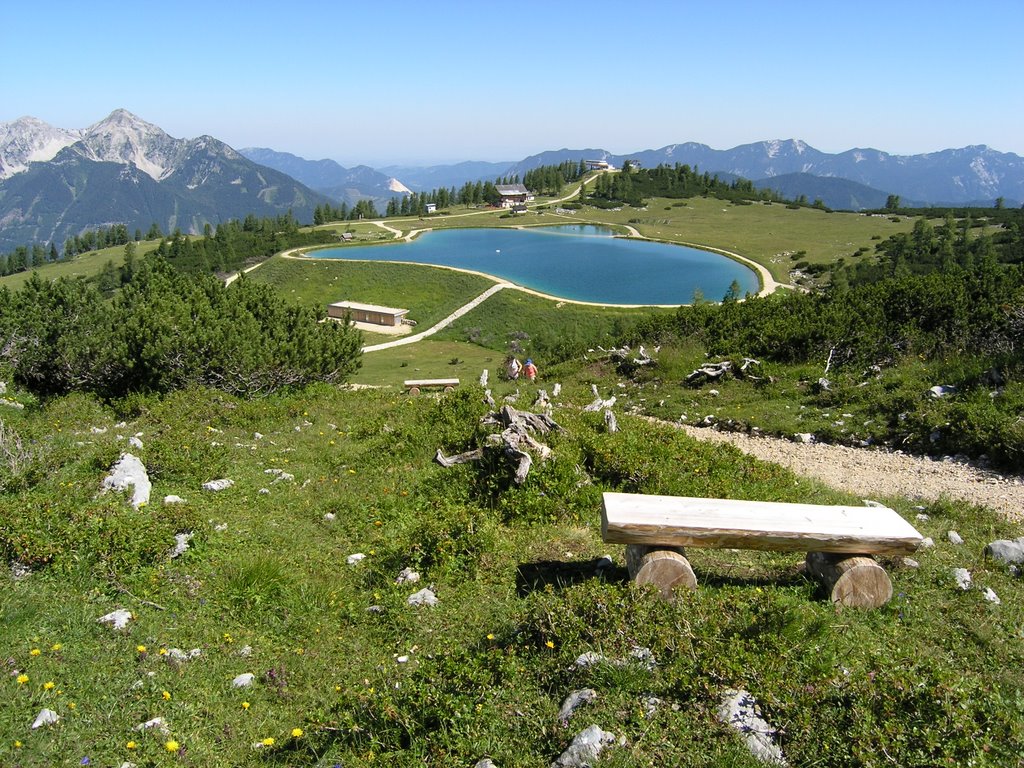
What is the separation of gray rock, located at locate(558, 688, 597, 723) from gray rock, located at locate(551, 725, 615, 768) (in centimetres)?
27

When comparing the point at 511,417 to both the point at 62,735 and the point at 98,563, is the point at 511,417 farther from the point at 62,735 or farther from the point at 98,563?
the point at 62,735

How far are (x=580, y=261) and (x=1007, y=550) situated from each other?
87228mm

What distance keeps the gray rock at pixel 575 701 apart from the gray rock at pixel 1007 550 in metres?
5.45

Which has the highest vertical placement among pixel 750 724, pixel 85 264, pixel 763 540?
pixel 763 540

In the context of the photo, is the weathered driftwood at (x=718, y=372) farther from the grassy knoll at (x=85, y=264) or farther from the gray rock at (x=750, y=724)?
the grassy knoll at (x=85, y=264)

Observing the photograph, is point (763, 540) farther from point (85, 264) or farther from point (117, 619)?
point (85, 264)

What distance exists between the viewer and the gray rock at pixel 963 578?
253 inches

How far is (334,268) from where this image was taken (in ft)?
287

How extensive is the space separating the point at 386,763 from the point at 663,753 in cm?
193

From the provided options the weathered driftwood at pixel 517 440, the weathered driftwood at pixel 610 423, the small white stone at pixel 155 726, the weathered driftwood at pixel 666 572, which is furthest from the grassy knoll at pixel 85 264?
the weathered driftwood at pixel 666 572

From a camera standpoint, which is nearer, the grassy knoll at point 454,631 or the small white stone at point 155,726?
the grassy knoll at point 454,631

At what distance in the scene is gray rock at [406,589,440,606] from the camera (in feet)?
22.0

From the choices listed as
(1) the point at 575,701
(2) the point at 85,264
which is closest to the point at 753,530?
(1) the point at 575,701

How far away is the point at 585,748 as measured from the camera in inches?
167
